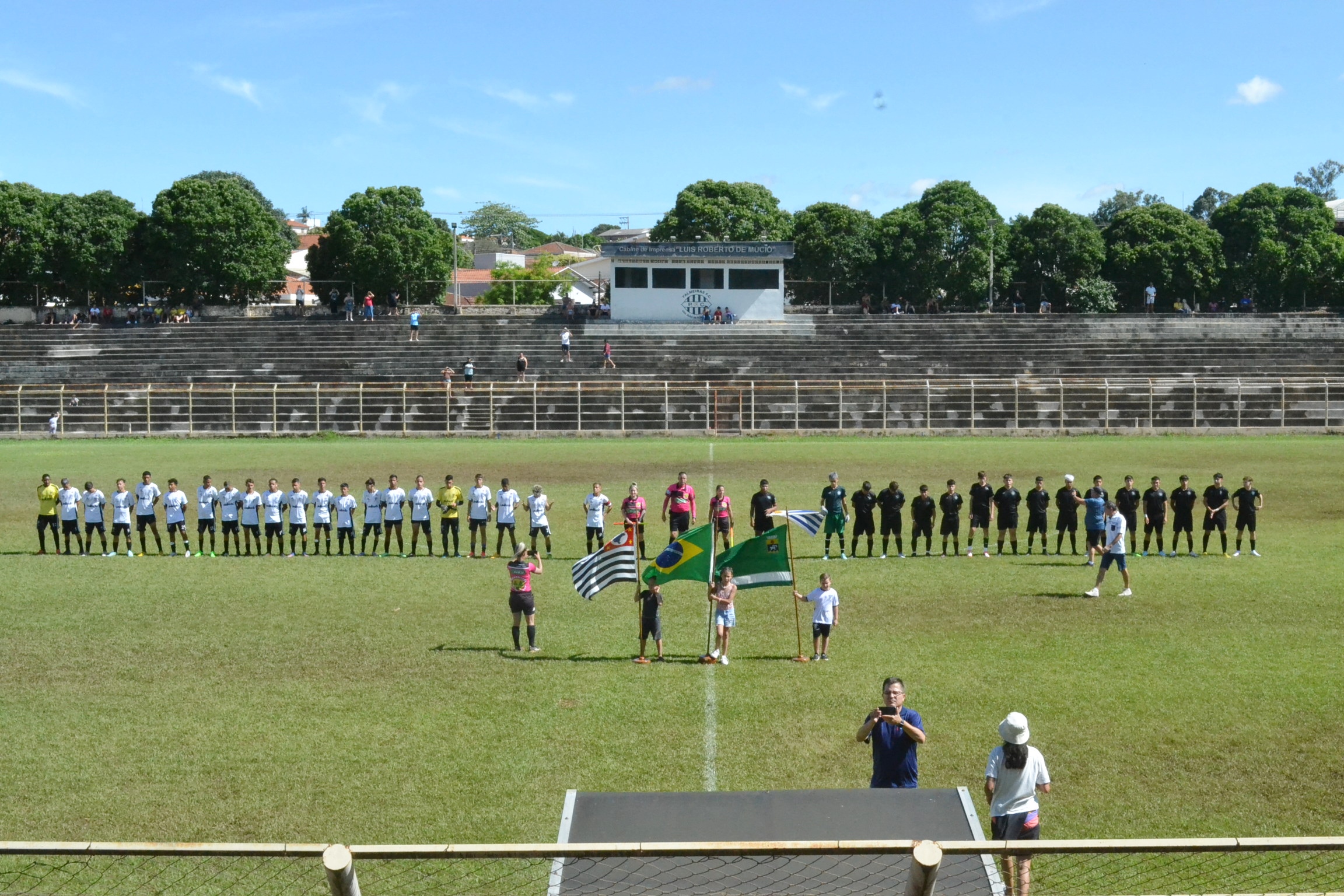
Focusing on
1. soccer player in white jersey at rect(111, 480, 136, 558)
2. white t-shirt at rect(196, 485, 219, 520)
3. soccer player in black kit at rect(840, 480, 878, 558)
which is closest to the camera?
soccer player in black kit at rect(840, 480, 878, 558)

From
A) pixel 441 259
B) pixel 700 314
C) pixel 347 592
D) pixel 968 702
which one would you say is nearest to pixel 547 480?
pixel 347 592

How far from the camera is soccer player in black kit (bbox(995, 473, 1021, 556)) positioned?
22406mm

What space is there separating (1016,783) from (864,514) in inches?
558

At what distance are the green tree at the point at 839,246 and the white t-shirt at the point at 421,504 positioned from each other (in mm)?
55260

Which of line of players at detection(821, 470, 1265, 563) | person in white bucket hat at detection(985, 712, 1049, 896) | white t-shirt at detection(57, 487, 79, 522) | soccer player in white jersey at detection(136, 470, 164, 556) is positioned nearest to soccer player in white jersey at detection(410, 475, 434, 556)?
soccer player in white jersey at detection(136, 470, 164, 556)

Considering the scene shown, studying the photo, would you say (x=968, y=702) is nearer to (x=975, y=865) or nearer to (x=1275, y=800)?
(x=1275, y=800)

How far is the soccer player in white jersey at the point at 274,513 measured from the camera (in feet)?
74.8

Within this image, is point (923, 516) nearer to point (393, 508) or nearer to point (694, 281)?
point (393, 508)

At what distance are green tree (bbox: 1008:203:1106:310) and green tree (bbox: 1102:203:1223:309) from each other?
1629 mm

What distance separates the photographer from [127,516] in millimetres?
23453

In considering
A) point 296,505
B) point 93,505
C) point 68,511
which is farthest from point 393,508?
point 68,511

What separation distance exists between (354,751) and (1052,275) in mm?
68226

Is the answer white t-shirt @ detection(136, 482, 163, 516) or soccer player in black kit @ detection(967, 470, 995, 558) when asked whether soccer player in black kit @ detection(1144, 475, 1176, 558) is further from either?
white t-shirt @ detection(136, 482, 163, 516)

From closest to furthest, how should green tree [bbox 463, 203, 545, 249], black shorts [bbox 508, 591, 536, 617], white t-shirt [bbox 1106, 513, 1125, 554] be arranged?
1. black shorts [bbox 508, 591, 536, 617]
2. white t-shirt [bbox 1106, 513, 1125, 554]
3. green tree [bbox 463, 203, 545, 249]
